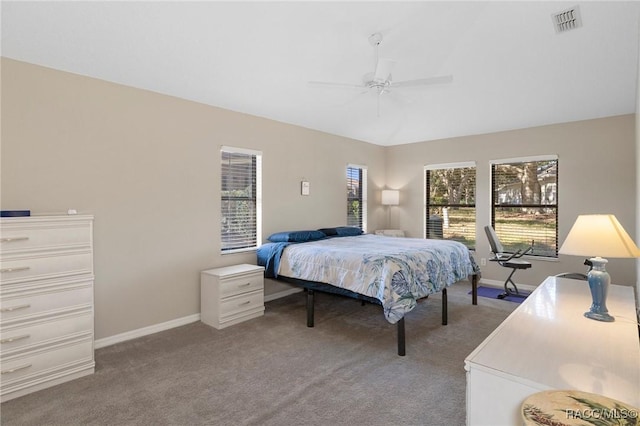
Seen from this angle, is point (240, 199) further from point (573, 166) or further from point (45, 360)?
point (573, 166)

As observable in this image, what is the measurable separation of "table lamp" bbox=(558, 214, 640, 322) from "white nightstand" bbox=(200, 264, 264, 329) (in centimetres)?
307

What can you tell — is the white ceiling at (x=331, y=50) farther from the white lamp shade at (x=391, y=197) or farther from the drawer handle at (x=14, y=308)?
the white lamp shade at (x=391, y=197)

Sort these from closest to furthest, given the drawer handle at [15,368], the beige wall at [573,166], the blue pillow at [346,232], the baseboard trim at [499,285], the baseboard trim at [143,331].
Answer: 1. the drawer handle at [15,368]
2. the baseboard trim at [143,331]
3. the beige wall at [573,166]
4. the blue pillow at [346,232]
5. the baseboard trim at [499,285]

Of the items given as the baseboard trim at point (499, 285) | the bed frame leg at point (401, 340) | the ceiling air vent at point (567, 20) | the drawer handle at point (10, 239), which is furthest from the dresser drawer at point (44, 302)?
the baseboard trim at point (499, 285)

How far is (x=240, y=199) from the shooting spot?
454cm

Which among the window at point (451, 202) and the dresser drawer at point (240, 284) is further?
the window at point (451, 202)

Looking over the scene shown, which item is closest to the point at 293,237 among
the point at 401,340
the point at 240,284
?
the point at 240,284

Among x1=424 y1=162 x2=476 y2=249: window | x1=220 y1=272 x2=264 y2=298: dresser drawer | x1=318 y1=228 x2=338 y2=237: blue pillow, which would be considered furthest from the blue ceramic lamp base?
x1=424 y1=162 x2=476 y2=249: window

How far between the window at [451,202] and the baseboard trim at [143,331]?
180 inches

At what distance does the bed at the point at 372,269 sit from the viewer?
3.04 m

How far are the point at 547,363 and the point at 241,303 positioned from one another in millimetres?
3142

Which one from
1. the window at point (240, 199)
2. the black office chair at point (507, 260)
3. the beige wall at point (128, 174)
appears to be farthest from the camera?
the black office chair at point (507, 260)

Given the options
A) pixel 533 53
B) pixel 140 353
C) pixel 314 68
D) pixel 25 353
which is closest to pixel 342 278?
pixel 140 353

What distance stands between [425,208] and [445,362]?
4.09m
